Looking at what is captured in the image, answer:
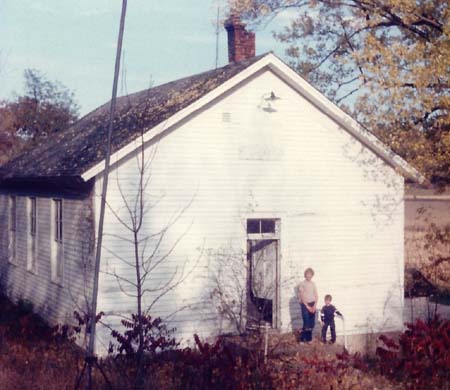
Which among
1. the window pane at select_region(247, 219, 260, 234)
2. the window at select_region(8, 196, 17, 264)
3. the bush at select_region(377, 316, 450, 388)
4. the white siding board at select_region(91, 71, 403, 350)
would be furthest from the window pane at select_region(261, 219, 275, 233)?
the window at select_region(8, 196, 17, 264)

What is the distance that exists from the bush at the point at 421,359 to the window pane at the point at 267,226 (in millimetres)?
4903

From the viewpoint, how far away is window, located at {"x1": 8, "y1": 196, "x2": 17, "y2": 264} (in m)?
19.3

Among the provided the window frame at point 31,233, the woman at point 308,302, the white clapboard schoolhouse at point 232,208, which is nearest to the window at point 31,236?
the window frame at point 31,233

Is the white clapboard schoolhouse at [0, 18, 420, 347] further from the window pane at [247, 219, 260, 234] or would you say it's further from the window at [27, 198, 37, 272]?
the window at [27, 198, 37, 272]

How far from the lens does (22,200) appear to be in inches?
724

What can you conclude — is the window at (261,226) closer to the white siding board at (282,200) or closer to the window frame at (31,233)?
the white siding board at (282,200)

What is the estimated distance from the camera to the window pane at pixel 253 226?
48.9 ft

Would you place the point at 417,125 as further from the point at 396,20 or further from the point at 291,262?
the point at 291,262

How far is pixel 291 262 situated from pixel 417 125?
5.23 m

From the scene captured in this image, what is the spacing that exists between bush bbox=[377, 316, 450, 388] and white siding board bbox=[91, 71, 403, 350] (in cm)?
463

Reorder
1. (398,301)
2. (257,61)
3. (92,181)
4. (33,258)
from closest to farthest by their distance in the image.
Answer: (92,181)
(257,61)
(398,301)
(33,258)

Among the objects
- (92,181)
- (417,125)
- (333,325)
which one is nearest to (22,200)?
(92,181)

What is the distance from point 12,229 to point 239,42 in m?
8.48

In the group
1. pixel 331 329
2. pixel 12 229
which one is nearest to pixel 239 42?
pixel 331 329
